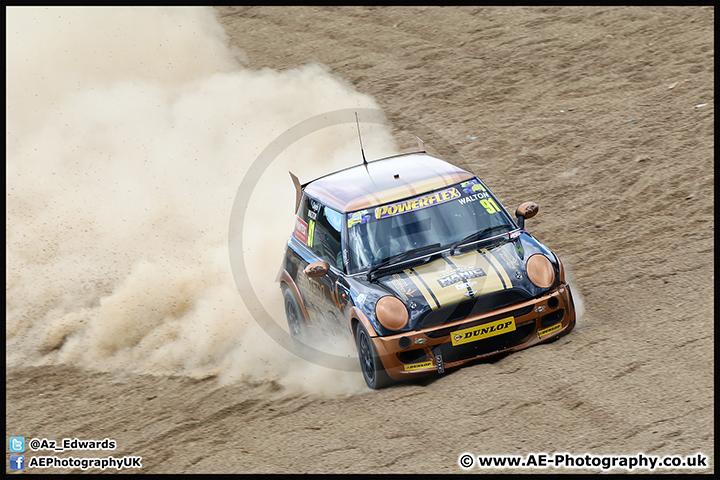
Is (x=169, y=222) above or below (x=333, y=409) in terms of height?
above

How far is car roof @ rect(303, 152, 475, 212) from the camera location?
22.4ft

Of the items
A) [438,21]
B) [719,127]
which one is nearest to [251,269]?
[719,127]

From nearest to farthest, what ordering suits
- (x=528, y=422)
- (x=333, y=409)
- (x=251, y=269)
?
(x=528, y=422)
(x=333, y=409)
(x=251, y=269)

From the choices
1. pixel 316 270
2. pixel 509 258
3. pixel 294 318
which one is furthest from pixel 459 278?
pixel 294 318

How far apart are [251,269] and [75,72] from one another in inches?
325

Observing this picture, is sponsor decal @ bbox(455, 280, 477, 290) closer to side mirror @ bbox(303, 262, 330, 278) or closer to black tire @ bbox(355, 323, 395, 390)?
black tire @ bbox(355, 323, 395, 390)

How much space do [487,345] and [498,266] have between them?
66 centimetres

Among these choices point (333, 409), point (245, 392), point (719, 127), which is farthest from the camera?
point (719, 127)

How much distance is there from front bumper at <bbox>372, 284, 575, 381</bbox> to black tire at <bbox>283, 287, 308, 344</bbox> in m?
1.76

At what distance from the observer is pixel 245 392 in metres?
6.78

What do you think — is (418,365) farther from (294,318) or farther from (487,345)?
(294,318)

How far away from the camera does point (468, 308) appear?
19.8 feet
